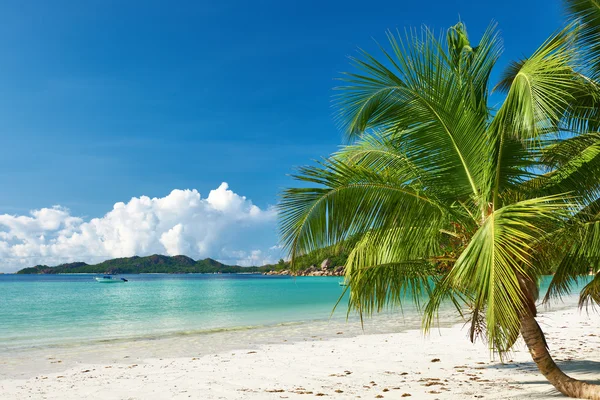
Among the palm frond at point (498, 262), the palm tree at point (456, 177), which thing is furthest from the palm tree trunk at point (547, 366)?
the palm frond at point (498, 262)

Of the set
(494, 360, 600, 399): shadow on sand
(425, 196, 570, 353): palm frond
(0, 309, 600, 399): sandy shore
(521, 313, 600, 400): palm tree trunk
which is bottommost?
(0, 309, 600, 399): sandy shore

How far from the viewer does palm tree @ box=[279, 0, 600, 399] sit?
5.74 meters

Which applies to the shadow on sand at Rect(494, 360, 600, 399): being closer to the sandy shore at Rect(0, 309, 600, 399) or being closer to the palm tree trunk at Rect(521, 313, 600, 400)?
the sandy shore at Rect(0, 309, 600, 399)

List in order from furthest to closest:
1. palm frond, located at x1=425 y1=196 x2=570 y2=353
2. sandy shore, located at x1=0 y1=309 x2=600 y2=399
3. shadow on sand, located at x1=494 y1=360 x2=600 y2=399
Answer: sandy shore, located at x1=0 y1=309 x2=600 y2=399
shadow on sand, located at x1=494 y1=360 x2=600 y2=399
palm frond, located at x1=425 y1=196 x2=570 y2=353

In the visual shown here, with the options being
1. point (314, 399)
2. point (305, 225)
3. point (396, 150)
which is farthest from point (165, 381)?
point (396, 150)

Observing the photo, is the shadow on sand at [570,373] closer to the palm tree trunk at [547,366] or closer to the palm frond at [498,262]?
the palm tree trunk at [547,366]

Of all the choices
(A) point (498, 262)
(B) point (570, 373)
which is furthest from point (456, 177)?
(B) point (570, 373)

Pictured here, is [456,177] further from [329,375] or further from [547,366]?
[329,375]

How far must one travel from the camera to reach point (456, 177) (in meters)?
5.99

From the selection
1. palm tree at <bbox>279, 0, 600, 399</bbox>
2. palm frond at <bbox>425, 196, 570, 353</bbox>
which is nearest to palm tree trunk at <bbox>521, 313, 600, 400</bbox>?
palm tree at <bbox>279, 0, 600, 399</bbox>

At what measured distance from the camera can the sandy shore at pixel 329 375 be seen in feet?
24.7

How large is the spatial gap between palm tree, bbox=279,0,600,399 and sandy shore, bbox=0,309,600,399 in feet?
5.14

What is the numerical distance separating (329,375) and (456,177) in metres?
4.75

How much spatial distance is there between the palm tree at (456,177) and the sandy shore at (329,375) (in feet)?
5.14
